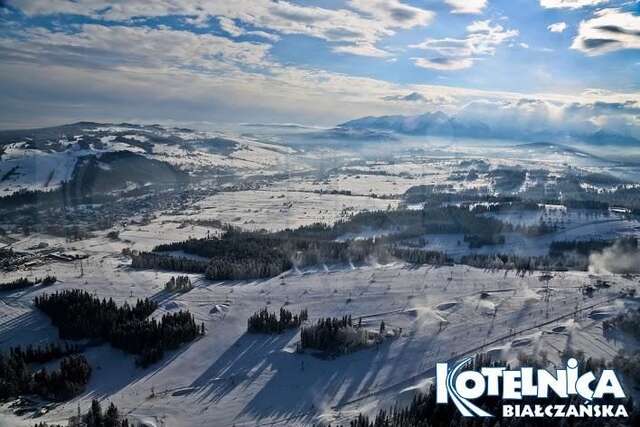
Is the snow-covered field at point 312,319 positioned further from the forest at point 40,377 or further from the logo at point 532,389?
the logo at point 532,389

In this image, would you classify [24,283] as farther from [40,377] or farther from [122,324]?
[40,377]

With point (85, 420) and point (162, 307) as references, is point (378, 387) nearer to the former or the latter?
point (85, 420)

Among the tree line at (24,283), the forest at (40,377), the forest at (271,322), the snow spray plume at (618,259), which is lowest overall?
the forest at (40,377)

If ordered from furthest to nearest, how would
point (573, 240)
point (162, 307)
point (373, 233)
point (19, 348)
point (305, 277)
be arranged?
point (373, 233)
point (573, 240)
point (305, 277)
point (162, 307)
point (19, 348)

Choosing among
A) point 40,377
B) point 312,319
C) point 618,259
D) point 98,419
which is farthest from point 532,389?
point 618,259

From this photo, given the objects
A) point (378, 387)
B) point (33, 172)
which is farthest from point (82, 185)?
point (378, 387)

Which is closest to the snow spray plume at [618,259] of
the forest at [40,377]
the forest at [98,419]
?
the forest at [98,419]

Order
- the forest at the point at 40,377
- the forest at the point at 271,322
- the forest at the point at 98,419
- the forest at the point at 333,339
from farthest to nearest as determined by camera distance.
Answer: the forest at the point at 271,322, the forest at the point at 333,339, the forest at the point at 40,377, the forest at the point at 98,419
